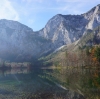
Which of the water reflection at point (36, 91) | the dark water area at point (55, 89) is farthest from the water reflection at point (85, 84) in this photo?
the water reflection at point (36, 91)

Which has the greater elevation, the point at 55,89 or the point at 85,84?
the point at 85,84

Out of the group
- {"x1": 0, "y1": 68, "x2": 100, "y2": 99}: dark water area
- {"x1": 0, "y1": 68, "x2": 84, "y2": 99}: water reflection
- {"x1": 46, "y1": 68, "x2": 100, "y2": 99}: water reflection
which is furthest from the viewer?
{"x1": 46, "y1": 68, "x2": 100, "y2": 99}: water reflection

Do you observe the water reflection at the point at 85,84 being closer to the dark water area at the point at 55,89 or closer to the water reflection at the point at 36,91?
the dark water area at the point at 55,89

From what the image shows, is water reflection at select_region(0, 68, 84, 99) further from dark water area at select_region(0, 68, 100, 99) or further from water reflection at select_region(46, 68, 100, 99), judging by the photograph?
water reflection at select_region(46, 68, 100, 99)

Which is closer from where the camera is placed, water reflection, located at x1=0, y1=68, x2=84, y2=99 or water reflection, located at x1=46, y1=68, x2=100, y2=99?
water reflection, located at x1=0, y1=68, x2=84, y2=99

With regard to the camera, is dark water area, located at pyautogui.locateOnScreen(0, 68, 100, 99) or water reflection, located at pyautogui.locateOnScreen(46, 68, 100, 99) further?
water reflection, located at pyautogui.locateOnScreen(46, 68, 100, 99)

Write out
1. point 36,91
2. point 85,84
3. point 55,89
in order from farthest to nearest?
point 85,84 < point 55,89 < point 36,91

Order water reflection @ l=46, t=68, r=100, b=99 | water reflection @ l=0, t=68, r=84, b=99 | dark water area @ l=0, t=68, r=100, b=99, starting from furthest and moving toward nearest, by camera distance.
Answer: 1. water reflection @ l=46, t=68, r=100, b=99
2. dark water area @ l=0, t=68, r=100, b=99
3. water reflection @ l=0, t=68, r=84, b=99

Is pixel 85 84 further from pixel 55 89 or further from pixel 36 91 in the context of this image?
pixel 36 91

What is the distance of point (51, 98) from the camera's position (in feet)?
155

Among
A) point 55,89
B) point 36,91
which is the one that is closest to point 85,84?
point 55,89

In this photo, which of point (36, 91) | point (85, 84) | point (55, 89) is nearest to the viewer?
point (36, 91)

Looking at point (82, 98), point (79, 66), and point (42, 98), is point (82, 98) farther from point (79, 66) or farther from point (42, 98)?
point (79, 66)

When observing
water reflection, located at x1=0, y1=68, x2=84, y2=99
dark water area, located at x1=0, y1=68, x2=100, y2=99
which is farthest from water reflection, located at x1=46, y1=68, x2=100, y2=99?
water reflection, located at x1=0, y1=68, x2=84, y2=99
